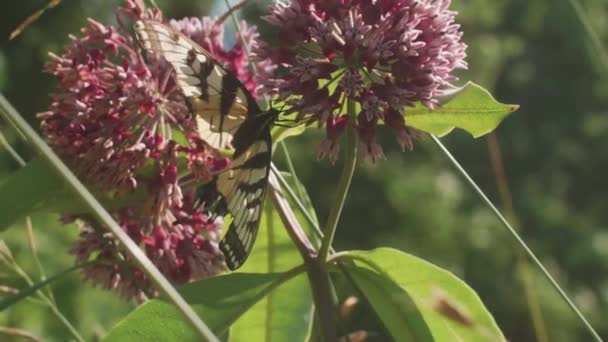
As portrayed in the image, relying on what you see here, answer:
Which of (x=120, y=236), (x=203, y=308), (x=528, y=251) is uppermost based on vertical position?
(x=120, y=236)

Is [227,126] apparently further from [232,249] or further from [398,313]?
[398,313]

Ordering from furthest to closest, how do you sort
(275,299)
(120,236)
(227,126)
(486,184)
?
1. (486,184)
2. (275,299)
3. (227,126)
4. (120,236)

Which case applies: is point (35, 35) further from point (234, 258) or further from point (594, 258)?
point (234, 258)

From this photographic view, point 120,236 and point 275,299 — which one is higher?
point 120,236

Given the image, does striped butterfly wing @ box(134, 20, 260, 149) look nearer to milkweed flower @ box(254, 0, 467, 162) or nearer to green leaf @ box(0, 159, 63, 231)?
milkweed flower @ box(254, 0, 467, 162)

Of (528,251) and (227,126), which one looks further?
(227,126)

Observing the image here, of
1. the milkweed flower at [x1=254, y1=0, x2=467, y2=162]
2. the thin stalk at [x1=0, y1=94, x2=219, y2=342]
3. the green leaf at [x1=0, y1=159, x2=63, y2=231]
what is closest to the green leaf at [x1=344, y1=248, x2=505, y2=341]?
the milkweed flower at [x1=254, y1=0, x2=467, y2=162]

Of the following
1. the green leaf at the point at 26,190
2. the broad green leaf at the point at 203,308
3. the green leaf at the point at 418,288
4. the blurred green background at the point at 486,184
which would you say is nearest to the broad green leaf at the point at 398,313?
the green leaf at the point at 418,288

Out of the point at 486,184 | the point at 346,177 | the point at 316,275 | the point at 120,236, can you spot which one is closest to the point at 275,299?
the point at 316,275
